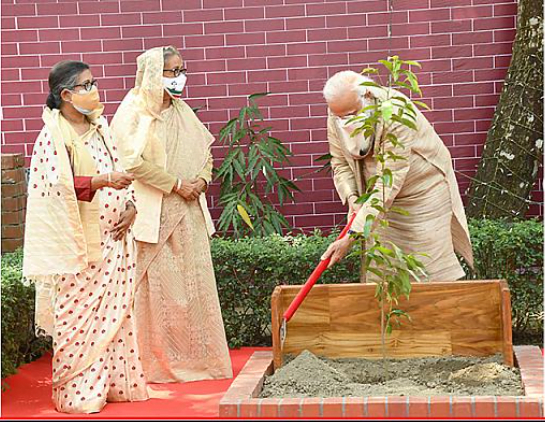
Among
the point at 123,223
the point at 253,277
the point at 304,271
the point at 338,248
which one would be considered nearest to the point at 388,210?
the point at 338,248

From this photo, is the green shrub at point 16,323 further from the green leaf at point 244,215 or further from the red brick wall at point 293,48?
the red brick wall at point 293,48

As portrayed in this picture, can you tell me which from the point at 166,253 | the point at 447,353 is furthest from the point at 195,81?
the point at 447,353

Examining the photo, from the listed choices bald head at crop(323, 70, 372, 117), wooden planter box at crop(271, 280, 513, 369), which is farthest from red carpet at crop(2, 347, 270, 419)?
bald head at crop(323, 70, 372, 117)

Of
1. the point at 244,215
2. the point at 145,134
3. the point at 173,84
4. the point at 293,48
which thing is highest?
the point at 293,48

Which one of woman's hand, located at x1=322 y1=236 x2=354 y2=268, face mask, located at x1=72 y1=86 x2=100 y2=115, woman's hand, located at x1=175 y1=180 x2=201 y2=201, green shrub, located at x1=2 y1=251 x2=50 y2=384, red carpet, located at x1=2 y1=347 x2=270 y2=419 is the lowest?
red carpet, located at x1=2 y1=347 x2=270 y2=419

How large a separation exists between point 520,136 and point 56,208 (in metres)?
4.11

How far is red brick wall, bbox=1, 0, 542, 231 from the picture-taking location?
28.4 ft

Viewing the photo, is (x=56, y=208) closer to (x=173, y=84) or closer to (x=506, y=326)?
(x=173, y=84)

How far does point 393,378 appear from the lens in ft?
16.1

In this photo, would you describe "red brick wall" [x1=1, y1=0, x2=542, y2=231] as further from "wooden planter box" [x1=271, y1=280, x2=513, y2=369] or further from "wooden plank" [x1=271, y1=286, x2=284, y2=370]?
"wooden plank" [x1=271, y1=286, x2=284, y2=370]

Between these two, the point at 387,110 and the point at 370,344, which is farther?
the point at 370,344

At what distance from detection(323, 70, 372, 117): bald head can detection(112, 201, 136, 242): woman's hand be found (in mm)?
1191

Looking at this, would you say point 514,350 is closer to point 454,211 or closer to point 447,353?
point 447,353

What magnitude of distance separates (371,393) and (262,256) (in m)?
3.00
